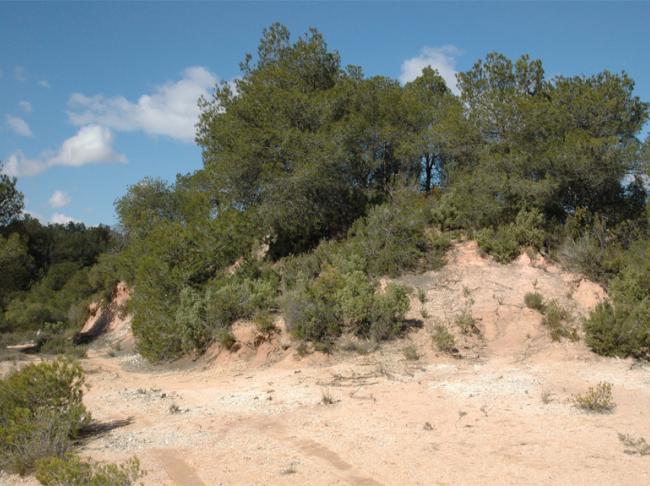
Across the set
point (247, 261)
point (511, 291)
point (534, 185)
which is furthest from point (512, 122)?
point (247, 261)

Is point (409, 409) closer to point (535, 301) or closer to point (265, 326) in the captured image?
point (265, 326)

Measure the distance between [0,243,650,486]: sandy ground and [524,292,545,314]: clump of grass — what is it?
18cm

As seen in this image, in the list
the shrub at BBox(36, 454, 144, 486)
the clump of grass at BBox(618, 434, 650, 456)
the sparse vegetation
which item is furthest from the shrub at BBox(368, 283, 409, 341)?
the shrub at BBox(36, 454, 144, 486)

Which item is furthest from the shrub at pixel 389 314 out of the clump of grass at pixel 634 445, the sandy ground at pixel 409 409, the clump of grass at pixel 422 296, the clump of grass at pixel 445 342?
the clump of grass at pixel 634 445

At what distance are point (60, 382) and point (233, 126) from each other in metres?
12.6

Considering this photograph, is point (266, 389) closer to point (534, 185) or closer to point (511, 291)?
point (511, 291)

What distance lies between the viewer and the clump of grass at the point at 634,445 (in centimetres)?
679

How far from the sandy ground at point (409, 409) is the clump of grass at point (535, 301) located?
0.18 metres

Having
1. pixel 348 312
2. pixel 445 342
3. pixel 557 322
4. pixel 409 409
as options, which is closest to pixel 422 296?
pixel 348 312

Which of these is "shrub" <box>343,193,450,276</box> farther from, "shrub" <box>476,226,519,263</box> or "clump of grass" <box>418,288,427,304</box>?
"clump of grass" <box>418,288,427,304</box>

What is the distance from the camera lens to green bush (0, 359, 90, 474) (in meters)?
7.34

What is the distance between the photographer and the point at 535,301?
48.1ft

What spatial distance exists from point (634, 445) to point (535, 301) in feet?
25.8

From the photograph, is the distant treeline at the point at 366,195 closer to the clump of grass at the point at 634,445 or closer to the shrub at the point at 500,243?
the shrub at the point at 500,243
